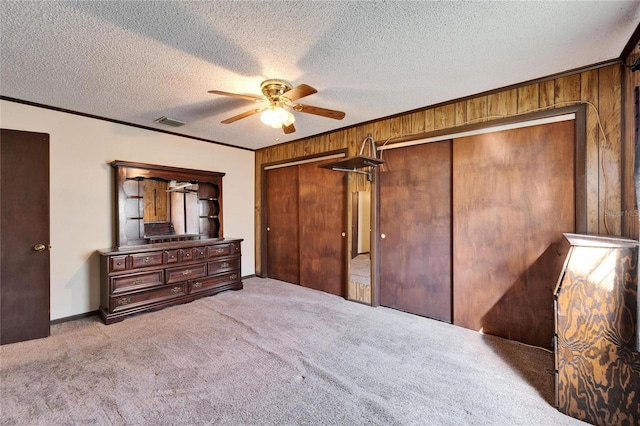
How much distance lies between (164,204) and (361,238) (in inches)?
115

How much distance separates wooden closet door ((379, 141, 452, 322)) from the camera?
307 centimetres

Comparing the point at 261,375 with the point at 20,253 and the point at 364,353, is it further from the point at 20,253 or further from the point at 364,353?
the point at 20,253

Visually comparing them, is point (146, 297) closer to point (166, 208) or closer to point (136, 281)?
point (136, 281)

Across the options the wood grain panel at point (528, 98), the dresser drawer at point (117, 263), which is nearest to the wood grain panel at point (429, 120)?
the wood grain panel at point (528, 98)

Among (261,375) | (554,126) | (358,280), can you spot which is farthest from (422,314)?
(554,126)

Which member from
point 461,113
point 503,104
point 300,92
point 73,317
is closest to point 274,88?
point 300,92

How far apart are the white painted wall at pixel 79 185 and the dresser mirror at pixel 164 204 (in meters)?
0.17

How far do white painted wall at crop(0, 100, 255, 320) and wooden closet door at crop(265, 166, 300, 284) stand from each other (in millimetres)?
1921

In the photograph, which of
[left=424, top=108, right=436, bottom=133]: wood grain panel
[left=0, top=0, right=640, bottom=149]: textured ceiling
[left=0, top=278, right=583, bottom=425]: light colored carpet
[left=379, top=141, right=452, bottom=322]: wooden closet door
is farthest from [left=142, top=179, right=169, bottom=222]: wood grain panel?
[left=424, top=108, right=436, bottom=133]: wood grain panel

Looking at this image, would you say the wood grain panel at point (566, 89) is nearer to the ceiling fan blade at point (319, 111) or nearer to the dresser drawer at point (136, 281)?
the ceiling fan blade at point (319, 111)

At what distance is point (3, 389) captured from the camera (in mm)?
1921

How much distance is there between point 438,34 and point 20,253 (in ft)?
13.7

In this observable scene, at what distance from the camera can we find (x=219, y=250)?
13.5 ft

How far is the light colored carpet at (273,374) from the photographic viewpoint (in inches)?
66.8
